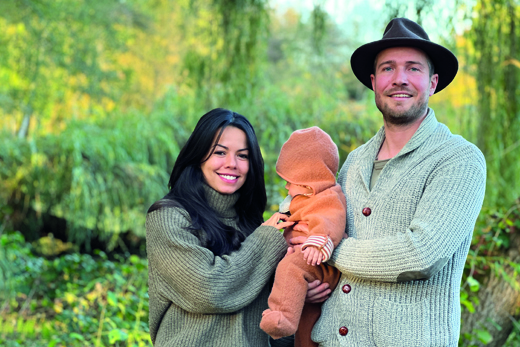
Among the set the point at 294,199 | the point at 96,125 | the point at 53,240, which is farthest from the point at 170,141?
the point at 294,199

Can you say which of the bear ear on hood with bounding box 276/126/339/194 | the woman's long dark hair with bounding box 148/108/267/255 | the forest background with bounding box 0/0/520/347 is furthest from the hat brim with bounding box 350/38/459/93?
the forest background with bounding box 0/0/520/347

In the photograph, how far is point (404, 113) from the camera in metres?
1.89

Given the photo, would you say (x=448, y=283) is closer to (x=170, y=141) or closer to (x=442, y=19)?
(x=442, y=19)

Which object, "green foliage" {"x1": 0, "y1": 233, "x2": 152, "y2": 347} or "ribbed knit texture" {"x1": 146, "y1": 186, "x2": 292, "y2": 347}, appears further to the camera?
"green foliage" {"x1": 0, "y1": 233, "x2": 152, "y2": 347}

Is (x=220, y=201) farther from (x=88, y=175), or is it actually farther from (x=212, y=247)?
(x=88, y=175)

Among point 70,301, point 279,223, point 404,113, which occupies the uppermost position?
point 404,113

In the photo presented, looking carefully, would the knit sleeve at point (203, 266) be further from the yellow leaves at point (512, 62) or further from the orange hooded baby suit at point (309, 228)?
the yellow leaves at point (512, 62)

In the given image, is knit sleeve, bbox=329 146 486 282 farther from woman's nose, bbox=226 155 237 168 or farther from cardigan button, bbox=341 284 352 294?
woman's nose, bbox=226 155 237 168

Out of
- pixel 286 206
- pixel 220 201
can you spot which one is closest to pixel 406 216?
pixel 286 206

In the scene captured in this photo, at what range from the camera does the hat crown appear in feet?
6.18

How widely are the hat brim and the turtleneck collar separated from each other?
83 centimetres

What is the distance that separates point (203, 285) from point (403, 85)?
1078mm

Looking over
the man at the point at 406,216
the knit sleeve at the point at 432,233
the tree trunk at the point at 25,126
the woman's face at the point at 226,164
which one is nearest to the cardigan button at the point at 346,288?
the man at the point at 406,216

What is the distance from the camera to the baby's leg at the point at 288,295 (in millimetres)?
1757
